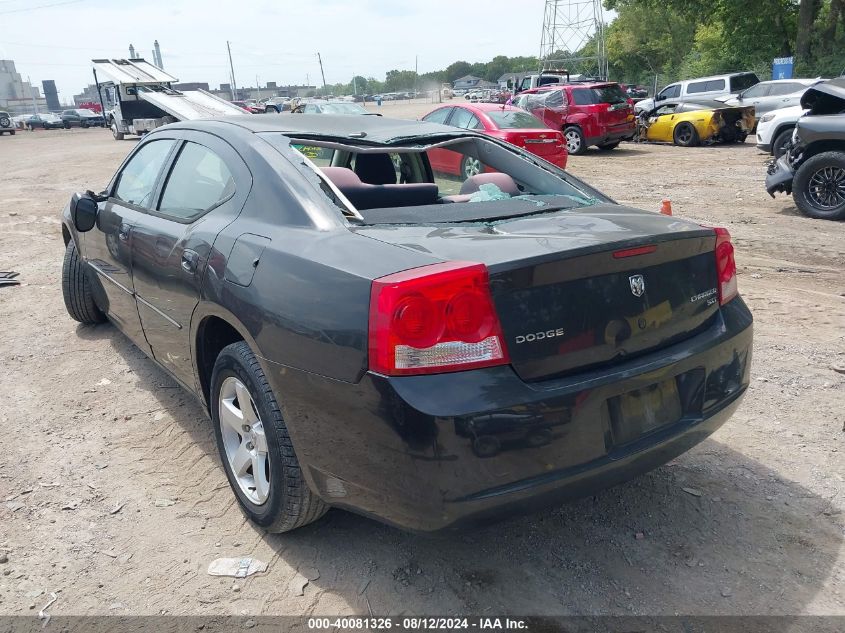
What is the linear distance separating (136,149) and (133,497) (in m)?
2.25

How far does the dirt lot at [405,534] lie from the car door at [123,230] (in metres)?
0.53

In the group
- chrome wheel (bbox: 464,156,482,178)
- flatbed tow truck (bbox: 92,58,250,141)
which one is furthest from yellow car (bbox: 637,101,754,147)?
chrome wheel (bbox: 464,156,482,178)

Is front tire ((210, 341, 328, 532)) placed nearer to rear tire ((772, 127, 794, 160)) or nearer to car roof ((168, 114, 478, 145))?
car roof ((168, 114, 478, 145))

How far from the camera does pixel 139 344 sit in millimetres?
4047

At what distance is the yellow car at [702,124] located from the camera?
17.6m

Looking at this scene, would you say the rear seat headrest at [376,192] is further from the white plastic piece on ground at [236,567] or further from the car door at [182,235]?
the white plastic piece on ground at [236,567]

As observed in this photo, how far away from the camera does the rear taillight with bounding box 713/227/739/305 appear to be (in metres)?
2.77

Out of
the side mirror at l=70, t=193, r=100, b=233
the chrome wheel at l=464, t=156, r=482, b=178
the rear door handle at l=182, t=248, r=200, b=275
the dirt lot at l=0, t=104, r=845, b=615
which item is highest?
the chrome wheel at l=464, t=156, r=482, b=178

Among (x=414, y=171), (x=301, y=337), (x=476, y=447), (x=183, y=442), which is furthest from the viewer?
(x=414, y=171)

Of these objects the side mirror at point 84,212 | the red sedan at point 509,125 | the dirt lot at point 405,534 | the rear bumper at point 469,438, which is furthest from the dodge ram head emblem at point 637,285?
the red sedan at point 509,125

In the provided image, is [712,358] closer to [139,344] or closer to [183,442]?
[183,442]

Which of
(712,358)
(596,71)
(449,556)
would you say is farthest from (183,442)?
(596,71)

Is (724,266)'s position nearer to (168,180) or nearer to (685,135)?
(168,180)

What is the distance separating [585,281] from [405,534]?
4.41 feet
